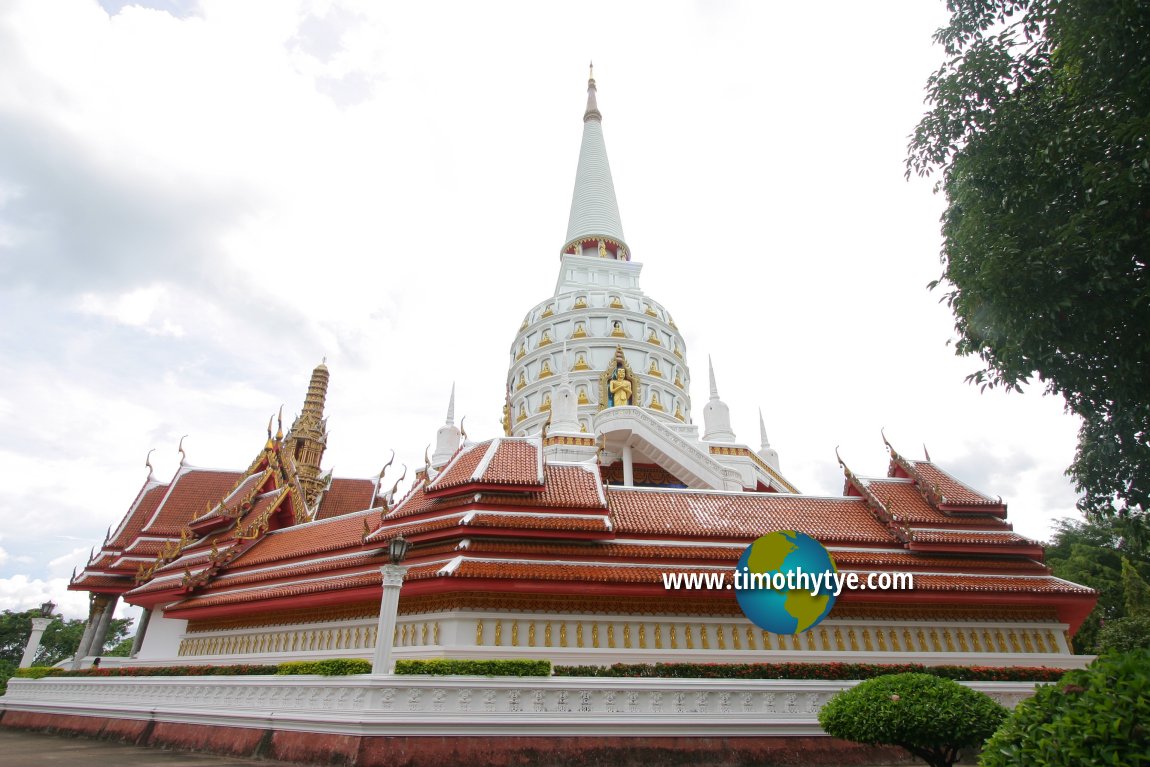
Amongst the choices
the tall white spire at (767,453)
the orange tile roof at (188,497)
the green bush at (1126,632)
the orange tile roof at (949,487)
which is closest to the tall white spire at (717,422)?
the tall white spire at (767,453)

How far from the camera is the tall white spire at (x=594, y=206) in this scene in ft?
149

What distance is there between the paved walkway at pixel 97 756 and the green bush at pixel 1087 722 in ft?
31.7

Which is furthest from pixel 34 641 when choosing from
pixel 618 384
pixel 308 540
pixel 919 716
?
pixel 919 716

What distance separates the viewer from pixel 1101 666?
4121 millimetres

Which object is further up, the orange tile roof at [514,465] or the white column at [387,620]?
the orange tile roof at [514,465]

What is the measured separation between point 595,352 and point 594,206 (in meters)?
16.2

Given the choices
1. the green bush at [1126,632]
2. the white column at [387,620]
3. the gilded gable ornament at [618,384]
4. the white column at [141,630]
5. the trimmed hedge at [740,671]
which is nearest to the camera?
the white column at [387,620]

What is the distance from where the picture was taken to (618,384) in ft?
108

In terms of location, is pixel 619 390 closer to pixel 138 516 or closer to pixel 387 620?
pixel 138 516

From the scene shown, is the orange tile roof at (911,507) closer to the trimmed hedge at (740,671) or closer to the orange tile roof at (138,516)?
the trimmed hedge at (740,671)

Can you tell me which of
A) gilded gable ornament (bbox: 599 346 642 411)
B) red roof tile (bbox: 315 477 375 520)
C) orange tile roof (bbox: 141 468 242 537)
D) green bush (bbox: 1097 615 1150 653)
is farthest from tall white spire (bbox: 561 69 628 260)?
green bush (bbox: 1097 615 1150 653)

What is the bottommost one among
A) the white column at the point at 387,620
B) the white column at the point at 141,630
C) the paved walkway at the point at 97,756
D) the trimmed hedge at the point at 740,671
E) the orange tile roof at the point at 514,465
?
the paved walkway at the point at 97,756

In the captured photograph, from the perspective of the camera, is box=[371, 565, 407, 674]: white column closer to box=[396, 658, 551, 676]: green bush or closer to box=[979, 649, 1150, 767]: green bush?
box=[396, 658, 551, 676]: green bush

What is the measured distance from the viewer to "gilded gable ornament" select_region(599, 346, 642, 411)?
107 ft
